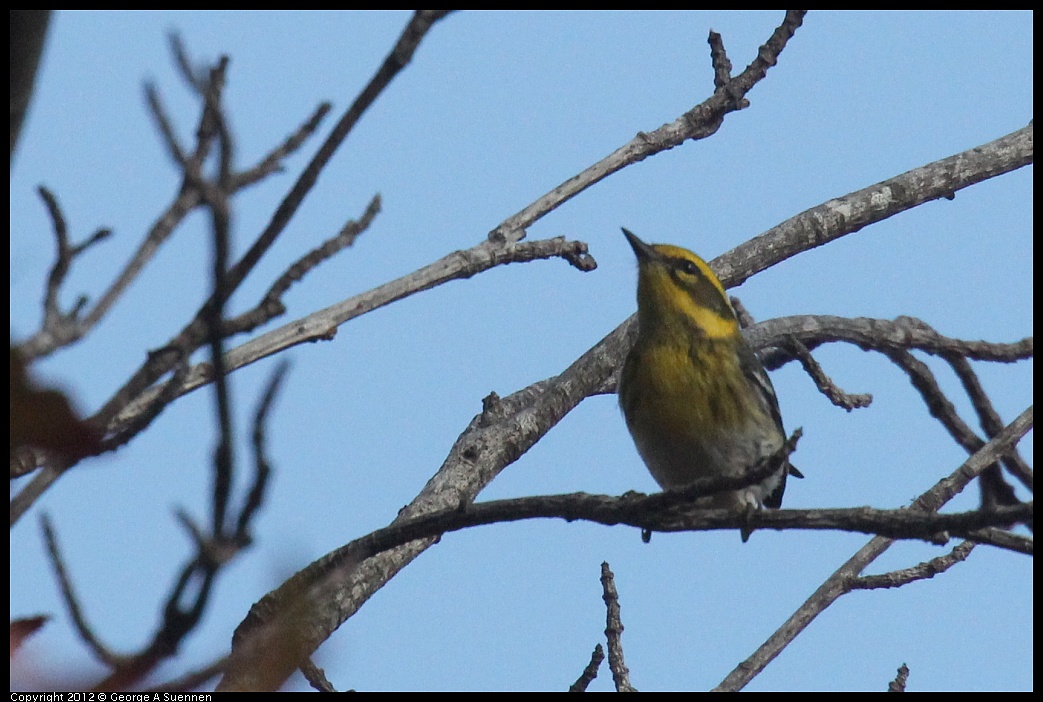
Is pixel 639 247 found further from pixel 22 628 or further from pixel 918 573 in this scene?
pixel 22 628

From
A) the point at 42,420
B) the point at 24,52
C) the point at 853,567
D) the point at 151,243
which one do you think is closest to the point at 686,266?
the point at 853,567

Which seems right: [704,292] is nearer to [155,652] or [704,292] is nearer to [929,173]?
[929,173]

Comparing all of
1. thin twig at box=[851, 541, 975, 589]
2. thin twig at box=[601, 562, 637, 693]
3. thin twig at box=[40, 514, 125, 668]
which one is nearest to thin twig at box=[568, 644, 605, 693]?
thin twig at box=[601, 562, 637, 693]

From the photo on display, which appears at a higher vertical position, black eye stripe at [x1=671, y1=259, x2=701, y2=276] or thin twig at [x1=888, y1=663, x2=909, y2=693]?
black eye stripe at [x1=671, y1=259, x2=701, y2=276]

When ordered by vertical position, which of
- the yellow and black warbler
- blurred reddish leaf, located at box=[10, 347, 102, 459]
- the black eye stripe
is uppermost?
the black eye stripe

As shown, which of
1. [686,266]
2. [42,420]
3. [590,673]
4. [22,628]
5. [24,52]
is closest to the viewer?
[42,420]

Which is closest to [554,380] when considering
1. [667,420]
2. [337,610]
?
[667,420]

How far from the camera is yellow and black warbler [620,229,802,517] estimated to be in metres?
5.45

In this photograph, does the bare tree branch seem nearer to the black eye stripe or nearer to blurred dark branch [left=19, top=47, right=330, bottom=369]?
the black eye stripe

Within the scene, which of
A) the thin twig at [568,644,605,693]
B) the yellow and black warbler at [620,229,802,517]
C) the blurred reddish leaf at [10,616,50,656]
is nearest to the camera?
the blurred reddish leaf at [10,616,50,656]

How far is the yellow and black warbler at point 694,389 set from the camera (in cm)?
545

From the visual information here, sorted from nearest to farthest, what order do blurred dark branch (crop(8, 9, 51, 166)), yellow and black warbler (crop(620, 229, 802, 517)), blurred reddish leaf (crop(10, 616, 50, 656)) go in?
1. blurred reddish leaf (crop(10, 616, 50, 656))
2. blurred dark branch (crop(8, 9, 51, 166))
3. yellow and black warbler (crop(620, 229, 802, 517))

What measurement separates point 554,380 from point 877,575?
177cm

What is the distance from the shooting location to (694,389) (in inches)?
218
